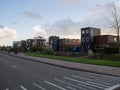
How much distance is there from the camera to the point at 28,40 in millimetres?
177750

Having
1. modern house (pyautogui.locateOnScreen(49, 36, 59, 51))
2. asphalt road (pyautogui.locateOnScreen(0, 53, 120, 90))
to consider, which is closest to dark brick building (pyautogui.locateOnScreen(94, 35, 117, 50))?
modern house (pyautogui.locateOnScreen(49, 36, 59, 51))

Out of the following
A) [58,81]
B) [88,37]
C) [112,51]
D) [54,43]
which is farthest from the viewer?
[54,43]

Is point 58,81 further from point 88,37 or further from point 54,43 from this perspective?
point 54,43

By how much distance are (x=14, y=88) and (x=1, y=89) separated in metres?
0.67

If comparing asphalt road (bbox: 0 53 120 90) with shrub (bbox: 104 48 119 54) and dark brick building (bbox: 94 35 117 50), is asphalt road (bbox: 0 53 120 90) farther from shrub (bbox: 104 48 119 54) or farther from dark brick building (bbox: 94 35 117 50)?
dark brick building (bbox: 94 35 117 50)

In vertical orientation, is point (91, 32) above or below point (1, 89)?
above

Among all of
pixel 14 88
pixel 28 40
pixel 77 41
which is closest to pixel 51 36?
pixel 77 41

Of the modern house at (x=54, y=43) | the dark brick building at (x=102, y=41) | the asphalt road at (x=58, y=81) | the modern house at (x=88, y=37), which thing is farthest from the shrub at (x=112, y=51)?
the modern house at (x=54, y=43)

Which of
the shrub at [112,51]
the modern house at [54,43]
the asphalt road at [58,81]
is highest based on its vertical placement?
the modern house at [54,43]

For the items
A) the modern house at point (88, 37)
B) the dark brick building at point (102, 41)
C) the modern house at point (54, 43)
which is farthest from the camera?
the modern house at point (54, 43)

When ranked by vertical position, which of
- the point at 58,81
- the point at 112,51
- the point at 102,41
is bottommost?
the point at 58,81

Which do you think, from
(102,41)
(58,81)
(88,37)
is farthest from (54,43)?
(58,81)

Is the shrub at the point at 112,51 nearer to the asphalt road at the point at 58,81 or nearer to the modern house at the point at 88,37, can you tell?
the modern house at the point at 88,37

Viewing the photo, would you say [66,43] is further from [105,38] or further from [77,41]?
[105,38]
